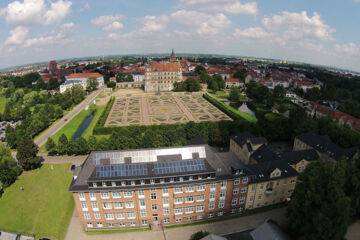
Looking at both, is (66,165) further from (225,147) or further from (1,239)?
(225,147)

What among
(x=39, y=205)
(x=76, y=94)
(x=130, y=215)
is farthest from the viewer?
(x=76, y=94)

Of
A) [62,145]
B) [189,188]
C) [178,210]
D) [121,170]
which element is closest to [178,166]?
[189,188]

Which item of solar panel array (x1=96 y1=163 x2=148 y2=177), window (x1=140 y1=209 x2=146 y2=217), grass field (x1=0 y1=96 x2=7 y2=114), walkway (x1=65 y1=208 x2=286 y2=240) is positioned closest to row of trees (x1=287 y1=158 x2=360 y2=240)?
walkway (x1=65 y1=208 x2=286 y2=240)

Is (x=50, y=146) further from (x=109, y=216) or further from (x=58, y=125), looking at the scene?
(x=109, y=216)

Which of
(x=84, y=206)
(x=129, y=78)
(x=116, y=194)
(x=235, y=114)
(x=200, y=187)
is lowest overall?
(x=84, y=206)

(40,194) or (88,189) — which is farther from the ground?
(88,189)

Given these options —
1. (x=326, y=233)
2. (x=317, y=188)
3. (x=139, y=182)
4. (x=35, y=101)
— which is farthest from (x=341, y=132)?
(x=35, y=101)
